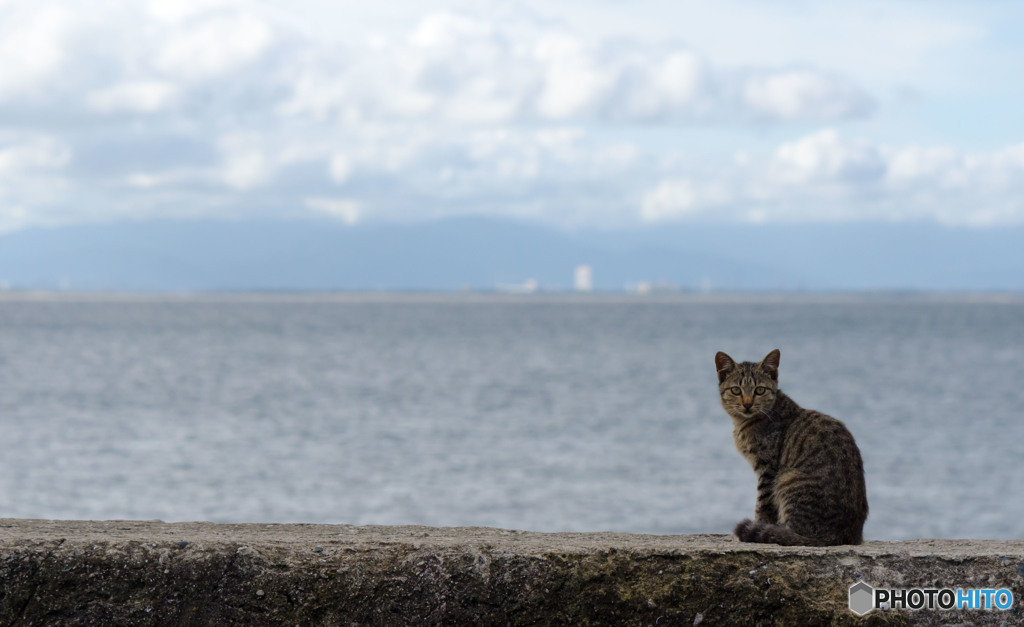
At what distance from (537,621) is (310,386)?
4829 cm

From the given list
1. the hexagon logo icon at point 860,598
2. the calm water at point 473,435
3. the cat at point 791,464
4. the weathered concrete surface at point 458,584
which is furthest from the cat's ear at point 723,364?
the calm water at point 473,435

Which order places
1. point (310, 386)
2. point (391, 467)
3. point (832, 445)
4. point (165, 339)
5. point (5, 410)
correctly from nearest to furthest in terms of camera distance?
1. point (832, 445)
2. point (391, 467)
3. point (5, 410)
4. point (310, 386)
5. point (165, 339)

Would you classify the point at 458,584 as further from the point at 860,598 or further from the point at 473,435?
the point at 473,435

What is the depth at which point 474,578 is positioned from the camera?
3723 millimetres

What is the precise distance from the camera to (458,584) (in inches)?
146

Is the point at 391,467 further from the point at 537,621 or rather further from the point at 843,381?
the point at 843,381

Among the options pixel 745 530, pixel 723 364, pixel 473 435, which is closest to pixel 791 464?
pixel 745 530

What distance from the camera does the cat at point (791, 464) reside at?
4.59 m

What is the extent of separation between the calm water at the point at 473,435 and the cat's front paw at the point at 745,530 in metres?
16.1

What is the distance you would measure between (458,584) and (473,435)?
101 ft

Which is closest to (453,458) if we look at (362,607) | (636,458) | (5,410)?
(636,458)

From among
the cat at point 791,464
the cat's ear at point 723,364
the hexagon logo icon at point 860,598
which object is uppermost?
the cat's ear at point 723,364
